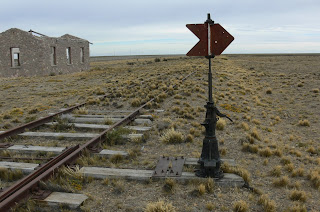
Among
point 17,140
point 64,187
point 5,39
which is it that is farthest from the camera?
point 5,39

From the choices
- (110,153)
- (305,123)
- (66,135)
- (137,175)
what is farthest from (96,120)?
(305,123)

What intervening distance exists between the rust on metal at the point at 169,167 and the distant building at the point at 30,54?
26018 millimetres

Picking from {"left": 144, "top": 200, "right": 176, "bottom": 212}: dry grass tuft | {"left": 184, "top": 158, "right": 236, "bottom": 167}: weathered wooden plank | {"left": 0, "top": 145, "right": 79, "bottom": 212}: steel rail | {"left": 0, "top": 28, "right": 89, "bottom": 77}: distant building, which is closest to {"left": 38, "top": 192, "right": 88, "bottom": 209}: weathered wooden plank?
{"left": 0, "top": 145, "right": 79, "bottom": 212}: steel rail

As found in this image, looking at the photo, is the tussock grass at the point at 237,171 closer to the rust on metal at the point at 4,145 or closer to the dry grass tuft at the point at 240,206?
the dry grass tuft at the point at 240,206

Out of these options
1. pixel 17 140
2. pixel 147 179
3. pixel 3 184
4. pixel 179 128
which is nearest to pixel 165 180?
pixel 147 179

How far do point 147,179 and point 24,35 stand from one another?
27384 mm

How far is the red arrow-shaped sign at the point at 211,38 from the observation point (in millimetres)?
4934

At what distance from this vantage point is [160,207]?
3.86 meters

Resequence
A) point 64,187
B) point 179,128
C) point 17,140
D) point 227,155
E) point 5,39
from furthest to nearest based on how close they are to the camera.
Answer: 1. point 5,39
2. point 179,128
3. point 17,140
4. point 227,155
5. point 64,187

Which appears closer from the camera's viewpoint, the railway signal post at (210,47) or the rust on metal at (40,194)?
the rust on metal at (40,194)

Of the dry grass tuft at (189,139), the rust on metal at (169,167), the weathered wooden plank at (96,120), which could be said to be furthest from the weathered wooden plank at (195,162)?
the weathered wooden plank at (96,120)

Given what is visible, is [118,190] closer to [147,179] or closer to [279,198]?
[147,179]

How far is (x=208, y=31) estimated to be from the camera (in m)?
4.98

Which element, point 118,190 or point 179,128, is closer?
point 118,190
